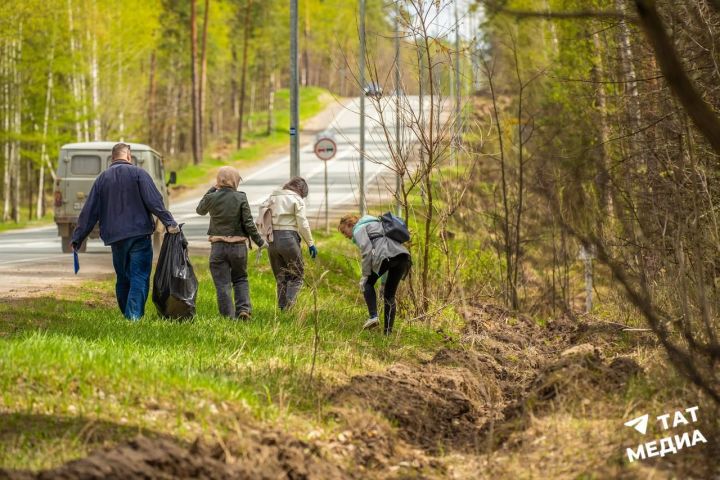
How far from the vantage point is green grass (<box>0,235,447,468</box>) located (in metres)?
5.76

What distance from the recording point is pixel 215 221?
10945mm

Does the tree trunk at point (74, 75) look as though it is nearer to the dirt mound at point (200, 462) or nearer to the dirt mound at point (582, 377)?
the dirt mound at point (582, 377)

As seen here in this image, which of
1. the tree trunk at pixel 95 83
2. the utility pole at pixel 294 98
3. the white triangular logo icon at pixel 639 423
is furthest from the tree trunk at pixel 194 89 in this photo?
the white triangular logo icon at pixel 639 423

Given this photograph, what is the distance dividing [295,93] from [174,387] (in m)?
14.4

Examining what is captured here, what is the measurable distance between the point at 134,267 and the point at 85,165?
11.3 meters

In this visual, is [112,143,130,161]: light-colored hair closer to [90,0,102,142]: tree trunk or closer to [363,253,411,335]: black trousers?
[363,253,411,335]: black trousers

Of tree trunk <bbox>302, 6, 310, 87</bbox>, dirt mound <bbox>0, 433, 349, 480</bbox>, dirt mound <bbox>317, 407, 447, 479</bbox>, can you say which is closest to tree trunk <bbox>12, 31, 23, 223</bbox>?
dirt mound <bbox>317, 407, 447, 479</bbox>

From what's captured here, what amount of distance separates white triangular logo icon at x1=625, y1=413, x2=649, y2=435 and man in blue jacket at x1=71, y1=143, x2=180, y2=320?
18.3 ft

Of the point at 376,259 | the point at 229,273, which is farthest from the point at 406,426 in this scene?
the point at 229,273

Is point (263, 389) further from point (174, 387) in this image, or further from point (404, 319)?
point (404, 319)

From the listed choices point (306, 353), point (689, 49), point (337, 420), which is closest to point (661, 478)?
point (337, 420)

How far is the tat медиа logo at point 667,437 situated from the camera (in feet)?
19.3

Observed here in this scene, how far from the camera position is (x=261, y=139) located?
60.3 m

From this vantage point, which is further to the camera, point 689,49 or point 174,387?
point 689,49
